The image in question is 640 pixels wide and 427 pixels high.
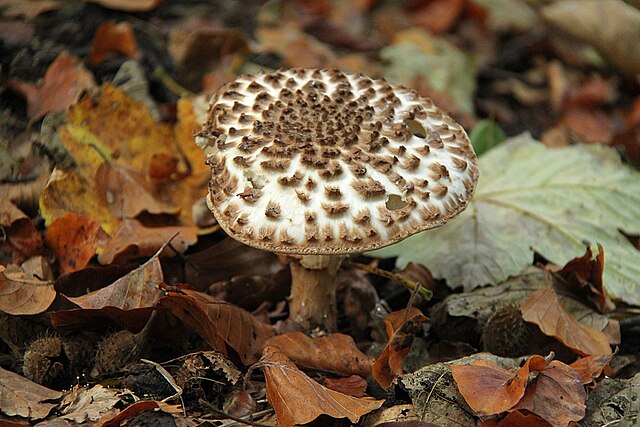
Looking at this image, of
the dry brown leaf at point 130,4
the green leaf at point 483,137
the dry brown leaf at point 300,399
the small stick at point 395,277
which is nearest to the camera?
the dry brown leaf at point 300,399

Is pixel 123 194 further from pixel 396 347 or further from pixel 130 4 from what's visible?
pixel 130 4

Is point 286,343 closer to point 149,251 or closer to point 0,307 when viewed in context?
point 149,251

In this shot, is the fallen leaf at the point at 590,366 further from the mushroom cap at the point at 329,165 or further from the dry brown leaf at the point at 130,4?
the dry brown leaf at the point at 130,4

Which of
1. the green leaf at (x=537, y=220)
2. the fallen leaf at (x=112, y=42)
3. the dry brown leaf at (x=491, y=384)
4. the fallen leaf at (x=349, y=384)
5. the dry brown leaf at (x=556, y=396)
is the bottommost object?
the green leaf at (x=537, y=220)

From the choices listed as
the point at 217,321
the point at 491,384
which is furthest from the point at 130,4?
the point at 491,384

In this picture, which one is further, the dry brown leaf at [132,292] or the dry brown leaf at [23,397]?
the dry brown leaf at [132,292]

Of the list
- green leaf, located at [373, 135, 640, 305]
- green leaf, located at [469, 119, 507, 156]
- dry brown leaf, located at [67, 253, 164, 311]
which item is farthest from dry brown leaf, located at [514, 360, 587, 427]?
green leaf, located at [469, 119, 507, 156]

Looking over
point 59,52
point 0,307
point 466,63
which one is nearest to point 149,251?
point 0,307

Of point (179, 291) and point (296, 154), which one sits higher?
point (296, 154)

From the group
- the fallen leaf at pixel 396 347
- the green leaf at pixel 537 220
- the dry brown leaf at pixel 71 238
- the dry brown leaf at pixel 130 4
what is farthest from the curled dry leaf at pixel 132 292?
the dry brown leaf at pixel 130 4
